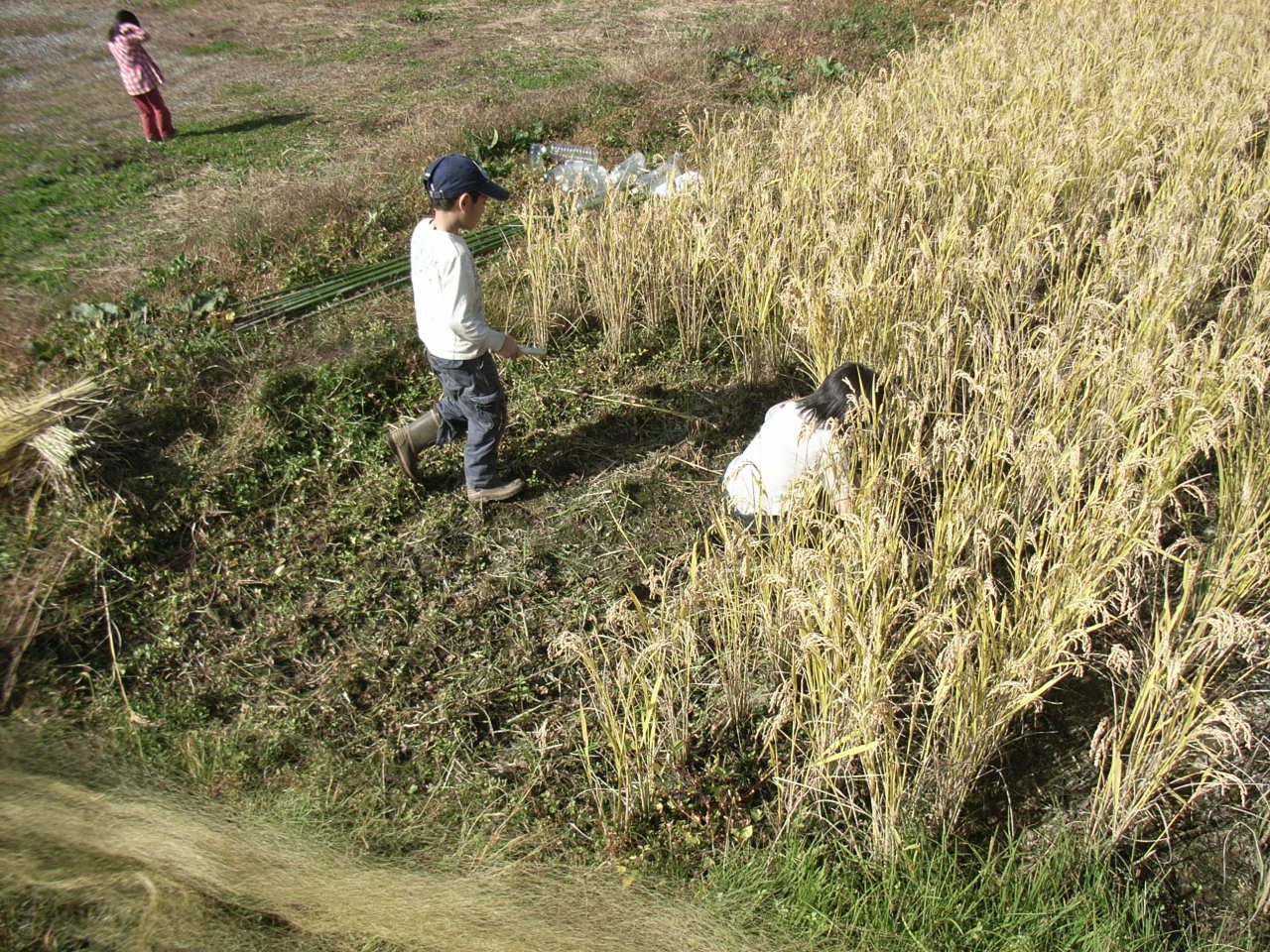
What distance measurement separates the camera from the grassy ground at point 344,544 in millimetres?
2234

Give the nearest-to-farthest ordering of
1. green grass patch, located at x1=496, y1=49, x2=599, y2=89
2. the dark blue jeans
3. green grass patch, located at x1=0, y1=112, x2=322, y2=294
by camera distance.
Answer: the dark blue jeans
green grass patch, located at x1=0, y1=112, x2=322, y2=294
green grass patch, located at x1=496, y1=49, x2=599, y2=89

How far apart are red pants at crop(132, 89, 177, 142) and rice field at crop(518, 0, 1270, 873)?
129 inches

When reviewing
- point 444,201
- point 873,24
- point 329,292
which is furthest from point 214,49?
point 444,201

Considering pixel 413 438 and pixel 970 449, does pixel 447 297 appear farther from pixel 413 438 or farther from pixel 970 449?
pixel 970 449

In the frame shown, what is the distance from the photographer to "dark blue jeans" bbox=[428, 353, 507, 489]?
2.97 metres

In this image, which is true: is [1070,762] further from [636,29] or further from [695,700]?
[636,29]

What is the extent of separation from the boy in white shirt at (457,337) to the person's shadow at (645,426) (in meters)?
0.28

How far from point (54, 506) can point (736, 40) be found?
7.14 m

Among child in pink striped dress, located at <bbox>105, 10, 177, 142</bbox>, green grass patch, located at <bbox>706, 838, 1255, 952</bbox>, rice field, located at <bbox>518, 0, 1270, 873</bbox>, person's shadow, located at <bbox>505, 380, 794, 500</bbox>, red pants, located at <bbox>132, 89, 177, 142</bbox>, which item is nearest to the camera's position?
green grass patch, located at <bbox>706, 838, 1255, 952</bbox>

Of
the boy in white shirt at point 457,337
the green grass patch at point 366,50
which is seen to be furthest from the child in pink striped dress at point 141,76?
the boy in white shirt at point 457,337

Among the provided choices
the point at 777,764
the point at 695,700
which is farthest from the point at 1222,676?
the point at 695,700

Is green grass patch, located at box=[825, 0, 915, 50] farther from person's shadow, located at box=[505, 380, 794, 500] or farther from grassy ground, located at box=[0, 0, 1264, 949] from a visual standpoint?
person's shadow, located at box=[505, 380, 794, 500]

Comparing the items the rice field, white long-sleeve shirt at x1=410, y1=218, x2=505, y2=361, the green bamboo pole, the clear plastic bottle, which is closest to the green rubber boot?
white long-sleeve shirt at x1=410, y1=218, x2=505, y2=361

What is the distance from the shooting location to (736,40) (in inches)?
315
